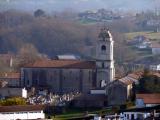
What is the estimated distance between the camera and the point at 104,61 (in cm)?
5666

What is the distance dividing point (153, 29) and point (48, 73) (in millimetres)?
56955

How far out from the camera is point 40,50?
3967 inches

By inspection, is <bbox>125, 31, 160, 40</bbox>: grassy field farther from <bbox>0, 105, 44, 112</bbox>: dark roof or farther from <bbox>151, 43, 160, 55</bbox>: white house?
<bbox>0, 105, 44, 112</bbox>: dark roof

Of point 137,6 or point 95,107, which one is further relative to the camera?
point 137,6

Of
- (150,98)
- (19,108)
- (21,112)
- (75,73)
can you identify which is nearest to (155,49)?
(75,73)

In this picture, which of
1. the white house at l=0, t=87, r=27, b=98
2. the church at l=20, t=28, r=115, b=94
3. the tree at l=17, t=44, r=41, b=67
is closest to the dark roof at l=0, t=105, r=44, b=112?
the white house at l=0, t=87, r=27, b=98

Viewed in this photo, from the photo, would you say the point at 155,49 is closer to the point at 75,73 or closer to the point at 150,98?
the point at 75,73

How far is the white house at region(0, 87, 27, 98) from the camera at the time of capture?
54.7 m

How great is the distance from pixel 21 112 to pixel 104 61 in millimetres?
12592

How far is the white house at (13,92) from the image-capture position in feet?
180

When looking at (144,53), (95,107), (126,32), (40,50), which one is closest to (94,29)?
(126,32)

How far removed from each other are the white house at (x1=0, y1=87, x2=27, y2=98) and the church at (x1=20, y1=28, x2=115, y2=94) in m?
3.35

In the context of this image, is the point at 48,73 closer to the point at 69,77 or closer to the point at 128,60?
the point at 69,77

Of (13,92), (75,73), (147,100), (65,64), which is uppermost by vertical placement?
(65,64)
